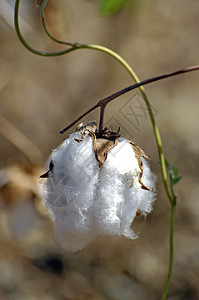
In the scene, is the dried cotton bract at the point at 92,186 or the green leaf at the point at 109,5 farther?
the green leaf at the point at 109,5

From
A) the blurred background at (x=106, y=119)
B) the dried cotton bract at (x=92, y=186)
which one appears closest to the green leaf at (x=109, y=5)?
the dried cotton bract at (x=92, y=186)

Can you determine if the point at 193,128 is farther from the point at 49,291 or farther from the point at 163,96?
the point at 49,291

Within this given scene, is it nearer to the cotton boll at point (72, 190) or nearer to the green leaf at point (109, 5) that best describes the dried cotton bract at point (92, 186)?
the cotton boll at point (72, 190)

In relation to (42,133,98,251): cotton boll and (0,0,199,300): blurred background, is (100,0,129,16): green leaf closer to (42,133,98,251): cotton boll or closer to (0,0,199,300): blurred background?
(42,133,98,251): cotton boll

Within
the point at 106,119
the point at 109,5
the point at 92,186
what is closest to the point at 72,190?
the point at 92,186

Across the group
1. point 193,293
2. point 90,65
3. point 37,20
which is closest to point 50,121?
point 90,65

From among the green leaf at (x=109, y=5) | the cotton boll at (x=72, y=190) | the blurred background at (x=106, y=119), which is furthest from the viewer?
the blurred background at (x=106, y=119)

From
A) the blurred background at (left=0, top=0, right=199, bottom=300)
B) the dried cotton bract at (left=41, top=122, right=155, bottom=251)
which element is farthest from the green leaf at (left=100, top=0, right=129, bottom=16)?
the blurred background at (left=0, top=0, right=199, bottom=300)
